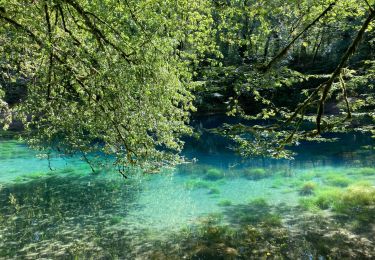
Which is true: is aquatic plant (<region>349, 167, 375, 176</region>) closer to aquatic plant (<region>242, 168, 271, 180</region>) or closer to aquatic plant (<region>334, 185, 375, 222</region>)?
aquatic plant (<region>334, 185, 375, 222</region>)

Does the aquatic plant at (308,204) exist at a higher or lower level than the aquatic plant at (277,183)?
lower

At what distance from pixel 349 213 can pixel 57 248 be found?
33.1ft

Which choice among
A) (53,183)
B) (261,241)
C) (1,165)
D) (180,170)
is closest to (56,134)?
(261,241)

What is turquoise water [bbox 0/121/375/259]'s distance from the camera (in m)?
11.4

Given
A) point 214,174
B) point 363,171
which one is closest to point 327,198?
point 363,171

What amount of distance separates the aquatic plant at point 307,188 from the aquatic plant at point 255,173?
2749mm

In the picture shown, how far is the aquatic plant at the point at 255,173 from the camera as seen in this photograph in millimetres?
20233

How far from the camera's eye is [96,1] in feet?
33.4

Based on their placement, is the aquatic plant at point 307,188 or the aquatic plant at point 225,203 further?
the aquatic plant at point 307,188

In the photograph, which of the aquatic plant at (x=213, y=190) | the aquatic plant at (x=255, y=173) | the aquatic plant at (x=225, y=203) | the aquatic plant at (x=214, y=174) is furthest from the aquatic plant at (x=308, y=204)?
the aquatic plant at (x=214, y=174)

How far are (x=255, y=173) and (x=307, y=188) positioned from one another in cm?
395

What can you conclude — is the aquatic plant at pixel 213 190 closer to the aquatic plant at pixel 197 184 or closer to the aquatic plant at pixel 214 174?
the aquatic plant at pixel 197 184

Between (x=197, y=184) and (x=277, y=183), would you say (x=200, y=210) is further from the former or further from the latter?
(x=277, y=183)

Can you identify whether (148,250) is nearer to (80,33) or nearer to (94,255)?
(94,255)
